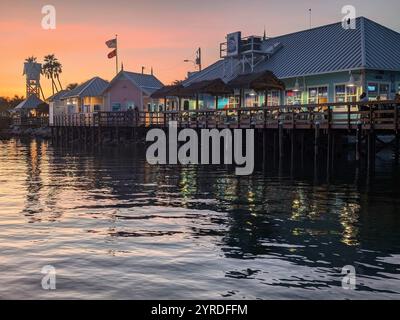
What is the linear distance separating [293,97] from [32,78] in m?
85.1

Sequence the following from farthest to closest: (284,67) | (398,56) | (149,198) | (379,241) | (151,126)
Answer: (151,126), (284,67), (398,56), (149,198), (379,241)

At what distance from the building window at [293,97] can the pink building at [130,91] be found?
24276mm

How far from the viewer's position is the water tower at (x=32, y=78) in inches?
4459

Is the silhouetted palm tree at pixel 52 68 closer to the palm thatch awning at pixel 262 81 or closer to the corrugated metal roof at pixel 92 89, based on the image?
the corrugated metal roof at pixel 92 89

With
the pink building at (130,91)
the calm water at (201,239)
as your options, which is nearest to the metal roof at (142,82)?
the pink building at (130,91)

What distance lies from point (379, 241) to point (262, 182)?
10727mm

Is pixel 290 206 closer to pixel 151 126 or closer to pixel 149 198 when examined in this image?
pixel 149 198

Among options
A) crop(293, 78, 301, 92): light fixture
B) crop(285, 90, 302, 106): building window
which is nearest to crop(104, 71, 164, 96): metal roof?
crop(285, 90, 302, 106): building window

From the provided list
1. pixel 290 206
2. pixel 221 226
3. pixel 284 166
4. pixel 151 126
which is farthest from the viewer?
pixel 151 126

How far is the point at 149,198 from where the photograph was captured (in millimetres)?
17750

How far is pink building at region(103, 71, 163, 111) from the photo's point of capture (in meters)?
61.8

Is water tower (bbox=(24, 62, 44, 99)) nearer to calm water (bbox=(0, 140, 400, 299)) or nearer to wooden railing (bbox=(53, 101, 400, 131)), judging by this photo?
wooden railing (bbox=(53, 101, 400, 131))

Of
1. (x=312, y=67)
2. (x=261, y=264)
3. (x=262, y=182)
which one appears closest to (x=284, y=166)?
(x=262, y=182)
